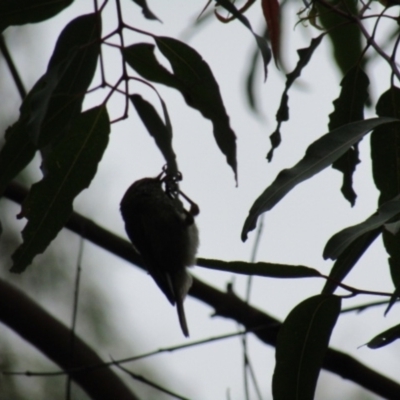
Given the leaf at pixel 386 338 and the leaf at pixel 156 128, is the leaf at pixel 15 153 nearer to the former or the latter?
the leaf at pixel 156 128

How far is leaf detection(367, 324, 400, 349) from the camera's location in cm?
151

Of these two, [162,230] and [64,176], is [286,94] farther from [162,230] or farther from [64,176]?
[162,230]

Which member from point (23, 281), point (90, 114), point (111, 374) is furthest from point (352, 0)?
point (23, 281)

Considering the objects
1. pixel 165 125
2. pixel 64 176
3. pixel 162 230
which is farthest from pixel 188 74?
pixel 162 230

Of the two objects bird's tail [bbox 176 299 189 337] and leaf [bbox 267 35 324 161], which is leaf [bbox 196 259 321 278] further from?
bird's tail [bbox 176 299 189 337]

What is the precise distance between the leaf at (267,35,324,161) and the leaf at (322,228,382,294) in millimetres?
251

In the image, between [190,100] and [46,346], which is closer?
[190,100]

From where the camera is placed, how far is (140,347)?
722 centimetres

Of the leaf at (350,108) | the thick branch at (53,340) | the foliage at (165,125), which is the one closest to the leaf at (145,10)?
the foliage at (165,125)

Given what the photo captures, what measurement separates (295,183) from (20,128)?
0.75 m

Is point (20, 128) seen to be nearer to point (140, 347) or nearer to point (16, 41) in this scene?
point (16, 41)

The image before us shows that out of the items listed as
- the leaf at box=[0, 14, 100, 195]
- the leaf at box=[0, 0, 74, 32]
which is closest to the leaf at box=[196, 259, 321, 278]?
the leaf at box=[0, 14, 100, 195]

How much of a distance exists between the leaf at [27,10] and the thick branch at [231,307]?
786 millimetres

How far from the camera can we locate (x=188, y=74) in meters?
2.04
